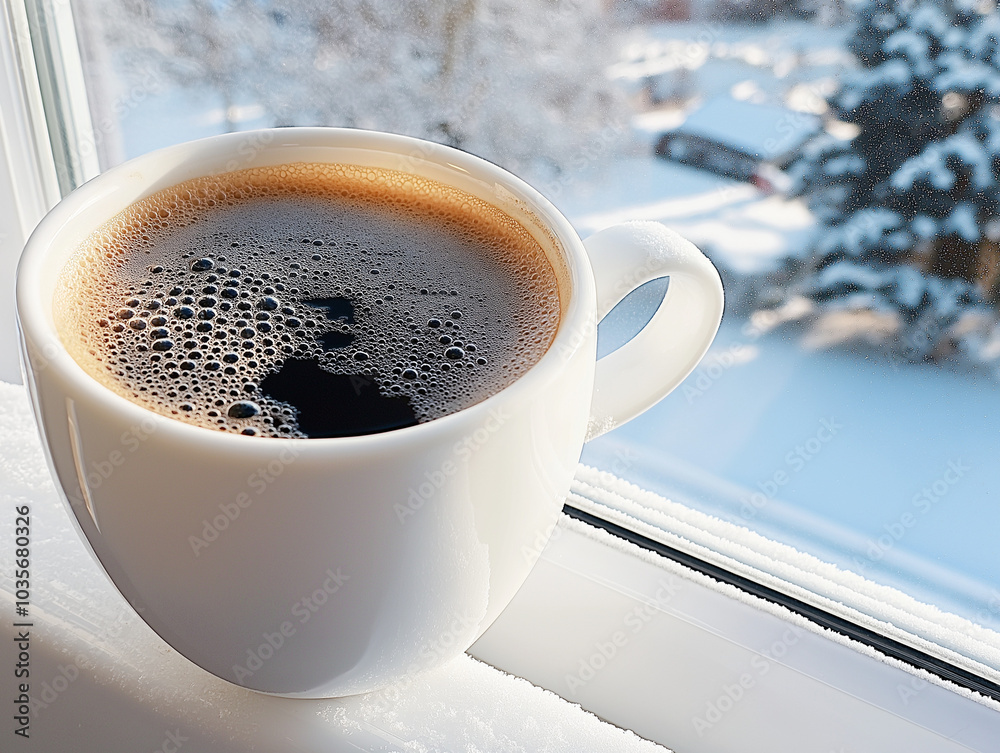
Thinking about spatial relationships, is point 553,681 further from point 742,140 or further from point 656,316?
point 742,140

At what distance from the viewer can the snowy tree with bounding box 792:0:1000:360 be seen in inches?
18.6

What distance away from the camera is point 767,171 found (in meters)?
0.54

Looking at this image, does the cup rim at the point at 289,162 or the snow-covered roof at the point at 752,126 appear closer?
the cup rim at the point at 289,162

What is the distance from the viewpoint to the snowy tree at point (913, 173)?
1.55ft

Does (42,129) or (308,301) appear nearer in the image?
(308,301)

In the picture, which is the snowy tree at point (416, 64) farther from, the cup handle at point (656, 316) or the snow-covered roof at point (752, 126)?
the cup handle at point (656, 316)

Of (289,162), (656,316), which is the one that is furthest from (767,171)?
(289,162)

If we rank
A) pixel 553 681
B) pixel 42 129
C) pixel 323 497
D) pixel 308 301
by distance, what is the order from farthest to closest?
pixel 42 129 → pixel 553 681 → pixel 308 301 → pixel 323 497

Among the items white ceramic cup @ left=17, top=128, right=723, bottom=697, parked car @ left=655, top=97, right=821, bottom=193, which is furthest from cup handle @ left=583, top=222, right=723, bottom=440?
parked car @ left=655, top=97, right=821, bottom=193

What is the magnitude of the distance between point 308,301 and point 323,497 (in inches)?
5.0

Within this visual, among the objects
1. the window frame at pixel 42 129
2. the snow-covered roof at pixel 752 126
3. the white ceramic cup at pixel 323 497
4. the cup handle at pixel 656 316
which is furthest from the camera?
the window frame at pixel 42 129

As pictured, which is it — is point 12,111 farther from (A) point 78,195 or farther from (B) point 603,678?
(B) point 603,678

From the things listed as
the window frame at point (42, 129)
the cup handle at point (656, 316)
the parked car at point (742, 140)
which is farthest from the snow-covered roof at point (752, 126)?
the window frame at point (42, 129)

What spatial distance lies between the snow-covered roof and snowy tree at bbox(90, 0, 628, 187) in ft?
0.16
